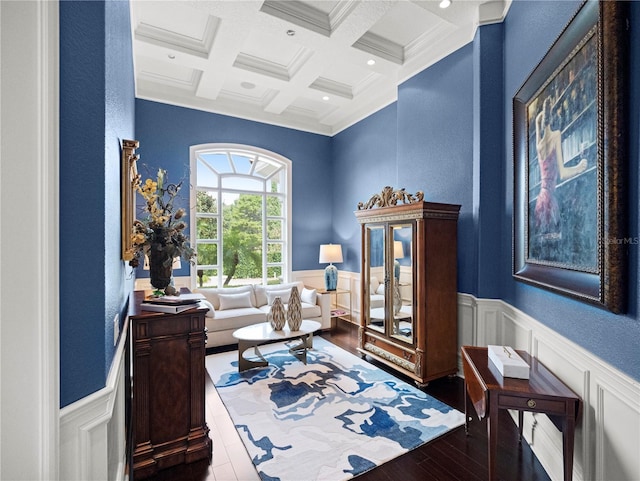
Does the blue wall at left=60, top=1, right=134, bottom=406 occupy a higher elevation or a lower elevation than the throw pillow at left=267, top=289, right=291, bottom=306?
higher

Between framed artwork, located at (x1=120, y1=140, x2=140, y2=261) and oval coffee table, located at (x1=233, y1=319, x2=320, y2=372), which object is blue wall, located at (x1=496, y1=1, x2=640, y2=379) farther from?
framed artwork, located at (x1=120, y1=140, x2=140, y2=261)

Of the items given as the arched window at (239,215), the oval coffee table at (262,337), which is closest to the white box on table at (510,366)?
the oval coffee table at (262,337)

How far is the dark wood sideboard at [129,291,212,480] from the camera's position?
1.96m

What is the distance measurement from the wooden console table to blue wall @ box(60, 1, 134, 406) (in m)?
1.91

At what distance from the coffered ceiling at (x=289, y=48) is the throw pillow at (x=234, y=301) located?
125 inches

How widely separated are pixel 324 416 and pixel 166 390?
1301mm

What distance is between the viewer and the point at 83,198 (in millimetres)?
1108

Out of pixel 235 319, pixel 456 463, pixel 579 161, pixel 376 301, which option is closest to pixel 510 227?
pixel 579 161

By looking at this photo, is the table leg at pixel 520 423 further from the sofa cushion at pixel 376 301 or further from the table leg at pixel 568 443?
the sofa cushion at pixel 376 301

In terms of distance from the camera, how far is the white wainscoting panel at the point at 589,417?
1.25 meters

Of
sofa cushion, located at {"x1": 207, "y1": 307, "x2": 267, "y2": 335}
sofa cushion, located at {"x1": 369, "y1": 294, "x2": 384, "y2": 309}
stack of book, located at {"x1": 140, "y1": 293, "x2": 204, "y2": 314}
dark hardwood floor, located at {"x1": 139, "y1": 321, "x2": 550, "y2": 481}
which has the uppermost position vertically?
stack of book, located at {"x1": 140, "y1": 293, "x2": 204, "y2": 314}

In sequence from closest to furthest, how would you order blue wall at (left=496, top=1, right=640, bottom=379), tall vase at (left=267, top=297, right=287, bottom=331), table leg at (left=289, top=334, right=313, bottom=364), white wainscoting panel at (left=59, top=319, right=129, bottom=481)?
white wainscoting panel at (left=59, top=319, right=129, bottom=481)
blue wall at (left=496, top=1, right=640, bottom=379)
tall vase at (left=267, top=297, right=287, bottom=331)
table leg at (left=289, top=334, right=313, bottom=364)

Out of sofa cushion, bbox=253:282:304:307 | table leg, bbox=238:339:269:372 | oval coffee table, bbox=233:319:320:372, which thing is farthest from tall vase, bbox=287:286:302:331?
sofa cushion, bbox=253:282:304:307

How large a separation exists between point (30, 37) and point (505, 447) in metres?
3.34
